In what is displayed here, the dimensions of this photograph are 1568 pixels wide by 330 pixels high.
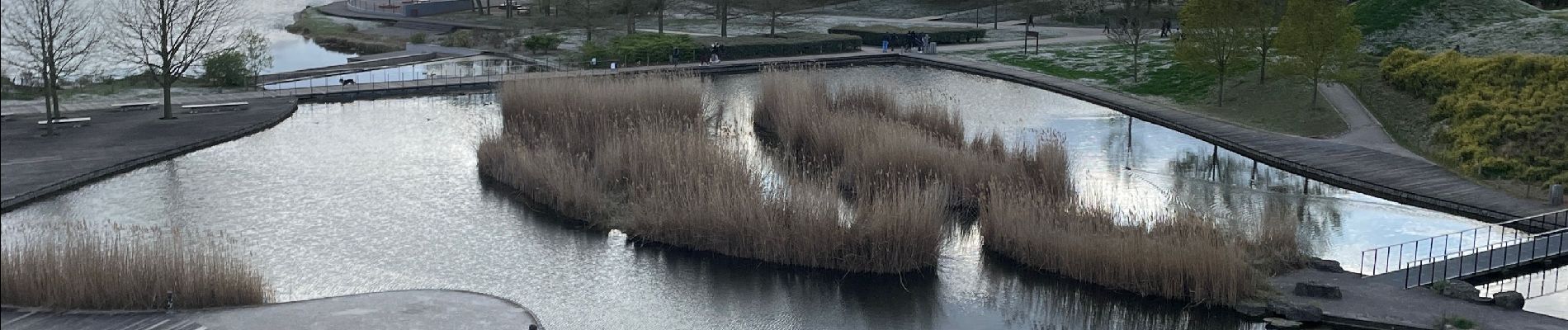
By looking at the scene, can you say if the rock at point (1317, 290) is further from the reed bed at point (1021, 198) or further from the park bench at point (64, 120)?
the park bench at point (64, 120)

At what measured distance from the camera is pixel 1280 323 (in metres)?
20.8

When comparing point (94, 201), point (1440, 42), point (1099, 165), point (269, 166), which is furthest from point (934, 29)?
point (94, 201)

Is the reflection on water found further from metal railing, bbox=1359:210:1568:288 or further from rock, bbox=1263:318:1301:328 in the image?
rock, bbox=1263:318:1301:328

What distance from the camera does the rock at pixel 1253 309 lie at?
69.9 ft

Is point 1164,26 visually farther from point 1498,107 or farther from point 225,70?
point 225,70

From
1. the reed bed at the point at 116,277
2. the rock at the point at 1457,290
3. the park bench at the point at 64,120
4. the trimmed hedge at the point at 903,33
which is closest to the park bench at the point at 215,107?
the park bench at the point at 64,120

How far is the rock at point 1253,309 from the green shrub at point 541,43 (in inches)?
1509

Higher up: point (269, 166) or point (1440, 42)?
point (1440, 42)

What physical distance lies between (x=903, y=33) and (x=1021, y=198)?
3706 centimetres

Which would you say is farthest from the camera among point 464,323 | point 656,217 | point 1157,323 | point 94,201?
point 94,201

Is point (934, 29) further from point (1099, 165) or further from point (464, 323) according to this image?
point (464, 323)

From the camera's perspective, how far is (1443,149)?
110 feet

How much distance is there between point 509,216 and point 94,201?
26.4ft

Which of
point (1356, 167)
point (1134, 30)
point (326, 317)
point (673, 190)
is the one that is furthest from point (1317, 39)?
point (326, 317)
